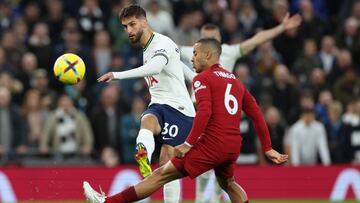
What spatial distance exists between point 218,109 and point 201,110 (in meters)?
0.30

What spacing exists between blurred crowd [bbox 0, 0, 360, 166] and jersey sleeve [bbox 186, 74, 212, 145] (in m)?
7.95

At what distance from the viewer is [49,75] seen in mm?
21141

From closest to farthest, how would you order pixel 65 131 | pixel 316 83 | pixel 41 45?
pixel 65 131
pixel 41 45
pixel 316 83

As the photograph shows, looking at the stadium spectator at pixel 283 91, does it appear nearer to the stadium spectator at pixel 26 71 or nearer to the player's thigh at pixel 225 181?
the stadium spectator at pixel 26 71

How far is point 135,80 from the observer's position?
21.4 m

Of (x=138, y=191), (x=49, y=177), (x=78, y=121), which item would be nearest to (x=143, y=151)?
(x=138, y=191)

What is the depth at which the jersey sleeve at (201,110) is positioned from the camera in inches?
456

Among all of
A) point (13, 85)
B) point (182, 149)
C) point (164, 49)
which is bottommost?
point (182, 149)

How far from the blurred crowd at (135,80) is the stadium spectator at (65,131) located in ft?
0.06

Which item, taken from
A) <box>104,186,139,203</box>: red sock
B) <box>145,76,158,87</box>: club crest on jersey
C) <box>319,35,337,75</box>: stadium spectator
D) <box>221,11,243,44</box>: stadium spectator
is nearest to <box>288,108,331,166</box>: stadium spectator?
<box>319,35,337,75</box>: stadium spectator

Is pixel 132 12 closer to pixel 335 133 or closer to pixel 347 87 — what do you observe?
pixel 335 133

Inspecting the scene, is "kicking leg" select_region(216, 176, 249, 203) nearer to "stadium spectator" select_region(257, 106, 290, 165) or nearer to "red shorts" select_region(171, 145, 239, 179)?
"red shorts" select_region(171, 145, 239, 179)

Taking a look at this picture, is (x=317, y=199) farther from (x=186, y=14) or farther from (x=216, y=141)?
(x=216, y=141)

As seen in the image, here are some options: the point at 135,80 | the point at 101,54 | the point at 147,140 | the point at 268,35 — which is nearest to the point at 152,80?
the point at 147,140
